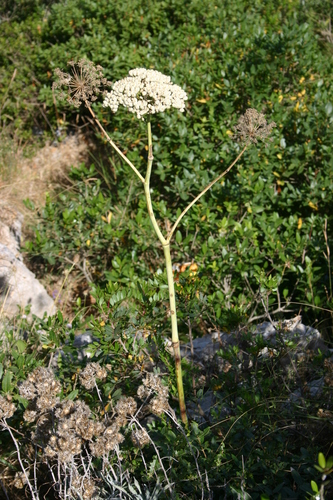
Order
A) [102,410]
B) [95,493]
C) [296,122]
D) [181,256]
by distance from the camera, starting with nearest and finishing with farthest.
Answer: [95,493] < [102,410] < [181,256] < [296,122]

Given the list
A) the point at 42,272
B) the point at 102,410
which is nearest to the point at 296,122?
the point at 42,272

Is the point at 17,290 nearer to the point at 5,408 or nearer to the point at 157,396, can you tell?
the point at 5,408

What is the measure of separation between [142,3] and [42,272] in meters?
3.69

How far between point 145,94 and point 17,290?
217 centimetres

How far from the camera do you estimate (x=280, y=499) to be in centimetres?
180

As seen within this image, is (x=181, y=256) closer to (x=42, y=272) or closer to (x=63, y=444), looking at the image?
(x=42, y=272)

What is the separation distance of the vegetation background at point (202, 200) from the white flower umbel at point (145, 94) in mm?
440

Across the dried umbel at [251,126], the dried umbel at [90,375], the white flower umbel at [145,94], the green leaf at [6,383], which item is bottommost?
the green leaf at [6,383]

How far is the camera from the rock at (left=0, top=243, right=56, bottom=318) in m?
3.59

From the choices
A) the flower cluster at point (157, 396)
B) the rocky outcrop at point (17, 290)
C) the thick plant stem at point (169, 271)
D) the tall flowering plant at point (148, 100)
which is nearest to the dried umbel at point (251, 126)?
the tall flowering plant at point (148, 100)

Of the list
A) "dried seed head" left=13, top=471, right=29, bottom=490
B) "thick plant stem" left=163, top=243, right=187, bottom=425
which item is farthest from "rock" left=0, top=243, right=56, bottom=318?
"thick plant stem" left=163, top=243, right=187, bottom=425

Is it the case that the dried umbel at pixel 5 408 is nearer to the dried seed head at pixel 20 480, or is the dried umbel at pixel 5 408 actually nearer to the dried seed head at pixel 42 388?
the dried seed head at pixel 42 388

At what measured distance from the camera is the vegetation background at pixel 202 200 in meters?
2.27

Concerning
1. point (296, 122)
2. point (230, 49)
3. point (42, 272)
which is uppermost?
point (230, 49)
